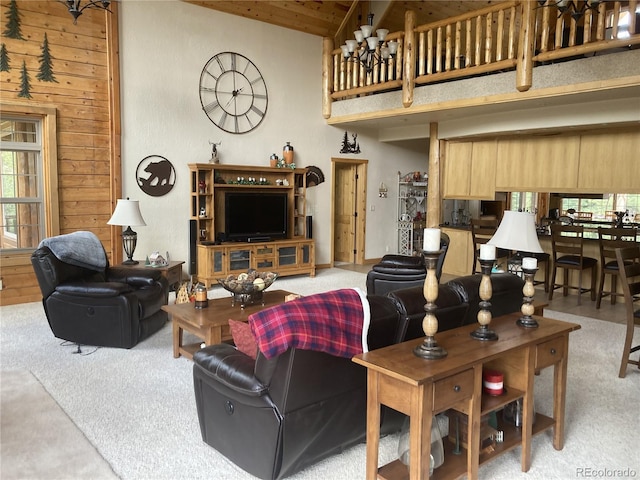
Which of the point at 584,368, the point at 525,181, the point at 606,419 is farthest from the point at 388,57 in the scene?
the point at 606,419

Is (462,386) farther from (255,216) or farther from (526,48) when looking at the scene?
(255,216)

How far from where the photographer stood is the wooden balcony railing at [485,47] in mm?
5195

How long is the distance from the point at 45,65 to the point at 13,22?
529 millimetres

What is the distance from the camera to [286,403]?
7.12ft

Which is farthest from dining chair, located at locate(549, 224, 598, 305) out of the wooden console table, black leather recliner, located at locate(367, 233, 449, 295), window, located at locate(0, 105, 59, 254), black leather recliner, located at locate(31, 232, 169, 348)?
window, located at locate(0, 105, 59, 254)

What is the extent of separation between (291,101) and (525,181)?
3976mm

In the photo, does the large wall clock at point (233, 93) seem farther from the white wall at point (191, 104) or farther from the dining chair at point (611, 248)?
the dining chair at point (611, 248)

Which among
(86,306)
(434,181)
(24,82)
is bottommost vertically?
(86,306)

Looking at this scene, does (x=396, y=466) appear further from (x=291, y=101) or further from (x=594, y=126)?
(x=291, y=101)

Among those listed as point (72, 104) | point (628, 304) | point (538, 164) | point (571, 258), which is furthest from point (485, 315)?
point (72, 104)

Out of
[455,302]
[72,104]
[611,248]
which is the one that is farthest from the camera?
[72,104]

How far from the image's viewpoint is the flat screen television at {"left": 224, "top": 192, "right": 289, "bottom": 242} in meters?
7.31

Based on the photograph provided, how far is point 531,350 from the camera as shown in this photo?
2.38m

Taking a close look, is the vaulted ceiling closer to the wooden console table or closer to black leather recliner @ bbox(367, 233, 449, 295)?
black leather recliner @ bbox(367, 233, 449, 295)
